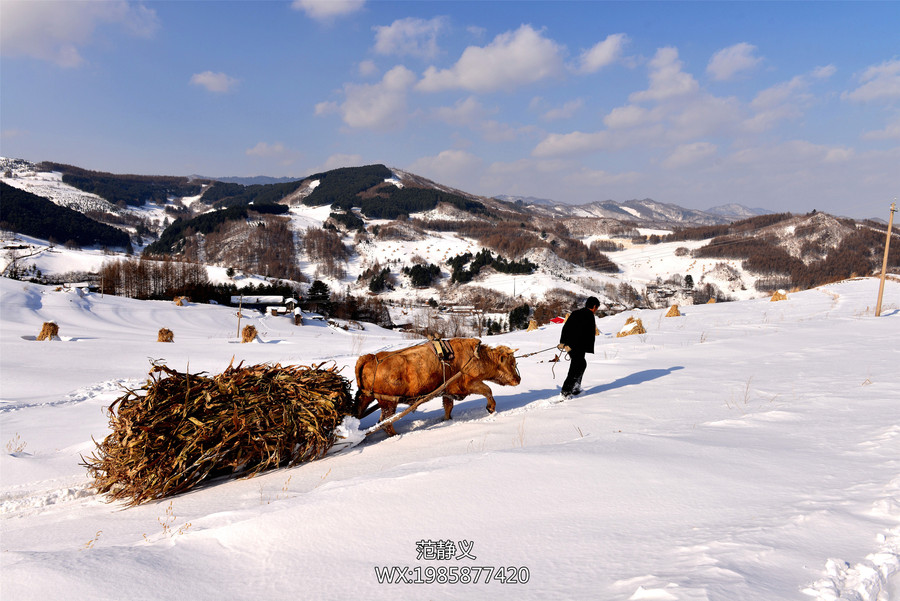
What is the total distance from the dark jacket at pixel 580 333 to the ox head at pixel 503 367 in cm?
141

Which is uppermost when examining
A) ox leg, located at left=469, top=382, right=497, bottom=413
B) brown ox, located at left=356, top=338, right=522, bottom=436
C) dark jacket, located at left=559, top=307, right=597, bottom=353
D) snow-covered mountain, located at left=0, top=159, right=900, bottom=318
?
snow-covered mountain, located at left=0, top=159, right=900, bottom=318

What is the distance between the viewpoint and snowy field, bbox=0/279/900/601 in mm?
2094

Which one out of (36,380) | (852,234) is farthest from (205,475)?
(852,234)

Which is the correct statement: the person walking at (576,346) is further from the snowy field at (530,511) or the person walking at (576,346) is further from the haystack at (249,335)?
the haystack at (249,335)

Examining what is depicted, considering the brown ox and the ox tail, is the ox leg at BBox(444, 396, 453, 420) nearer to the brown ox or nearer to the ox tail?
the brown ox

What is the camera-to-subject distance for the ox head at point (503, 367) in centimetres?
657

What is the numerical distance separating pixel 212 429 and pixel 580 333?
574 centimetres

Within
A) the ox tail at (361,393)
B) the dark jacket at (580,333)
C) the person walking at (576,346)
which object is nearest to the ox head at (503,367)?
the person walking at (576,346)

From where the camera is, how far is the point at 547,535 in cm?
258

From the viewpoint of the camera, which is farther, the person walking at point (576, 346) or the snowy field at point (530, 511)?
the person walking at point (576, 346)

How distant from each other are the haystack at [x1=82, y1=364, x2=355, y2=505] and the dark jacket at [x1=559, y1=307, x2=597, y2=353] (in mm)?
4196

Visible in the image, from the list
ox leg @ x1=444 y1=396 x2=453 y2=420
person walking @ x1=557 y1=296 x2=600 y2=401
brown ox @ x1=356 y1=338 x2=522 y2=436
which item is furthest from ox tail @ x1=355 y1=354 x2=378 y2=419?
person walking @ x1=557 y1=296 x2=600 y2=401

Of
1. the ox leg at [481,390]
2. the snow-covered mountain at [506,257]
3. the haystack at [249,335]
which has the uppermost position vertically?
the snow-covered mountain at [506,257]

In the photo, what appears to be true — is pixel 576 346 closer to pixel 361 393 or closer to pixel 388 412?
pixel 388 412
